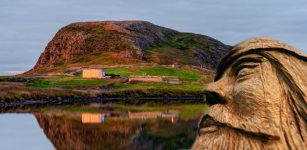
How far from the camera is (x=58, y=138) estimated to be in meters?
36.2

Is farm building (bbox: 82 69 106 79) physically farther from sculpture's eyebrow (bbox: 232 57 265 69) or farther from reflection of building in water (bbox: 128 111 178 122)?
sculpture's eyebrow (bbox: 232 57 265 69)

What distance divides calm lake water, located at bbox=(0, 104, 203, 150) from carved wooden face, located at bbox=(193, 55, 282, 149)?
22976 millimetres

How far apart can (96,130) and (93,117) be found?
1107 cm

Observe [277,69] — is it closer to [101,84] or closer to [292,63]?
[292,63]

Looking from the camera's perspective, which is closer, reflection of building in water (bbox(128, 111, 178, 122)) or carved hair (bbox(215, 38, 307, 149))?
carved hair (bbox(215, 38, 307, 149))

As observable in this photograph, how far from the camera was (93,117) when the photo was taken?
51.1 m

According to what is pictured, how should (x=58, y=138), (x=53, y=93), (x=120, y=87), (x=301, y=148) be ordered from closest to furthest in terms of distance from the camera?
1. (x=301, y=148)
2. (x=58, y=138)
3. (x=53, y=93)
4. (x=120, y=87)

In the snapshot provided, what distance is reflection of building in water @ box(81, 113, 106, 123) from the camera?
47.4 m

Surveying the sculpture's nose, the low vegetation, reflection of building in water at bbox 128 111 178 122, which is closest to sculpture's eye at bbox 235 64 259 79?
the sculpture's nose

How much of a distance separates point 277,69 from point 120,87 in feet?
310

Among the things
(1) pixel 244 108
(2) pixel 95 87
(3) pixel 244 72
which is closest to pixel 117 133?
(3) pixel 244 72

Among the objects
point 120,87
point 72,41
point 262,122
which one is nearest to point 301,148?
point 262,122

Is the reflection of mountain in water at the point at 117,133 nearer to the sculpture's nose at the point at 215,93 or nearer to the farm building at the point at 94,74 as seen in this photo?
the sculpture's nose at the point at 215,93

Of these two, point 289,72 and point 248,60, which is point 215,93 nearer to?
point 248,60
